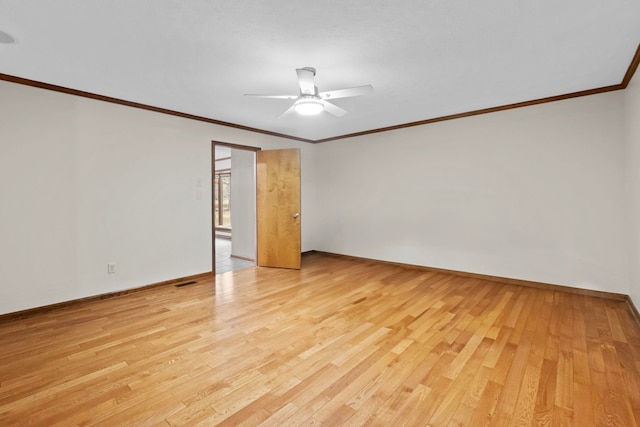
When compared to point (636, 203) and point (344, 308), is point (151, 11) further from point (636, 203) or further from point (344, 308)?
point (636, 203)

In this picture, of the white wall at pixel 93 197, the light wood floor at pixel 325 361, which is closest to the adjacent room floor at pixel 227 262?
the white wall at pixel 93 197

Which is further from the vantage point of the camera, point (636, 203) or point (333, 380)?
point (636, 203)

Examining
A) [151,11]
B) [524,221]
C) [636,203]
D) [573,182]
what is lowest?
[524,221]

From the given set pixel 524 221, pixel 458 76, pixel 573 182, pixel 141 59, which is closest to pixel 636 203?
pixel 573 182

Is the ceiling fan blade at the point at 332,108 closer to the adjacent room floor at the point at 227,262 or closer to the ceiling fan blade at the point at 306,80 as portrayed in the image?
the ceiling fan blade at the point at 306,80

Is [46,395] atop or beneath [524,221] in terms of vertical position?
beneath

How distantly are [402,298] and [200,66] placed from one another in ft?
10.9

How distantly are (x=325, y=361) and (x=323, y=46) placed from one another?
249 cm

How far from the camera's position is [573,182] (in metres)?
3.56

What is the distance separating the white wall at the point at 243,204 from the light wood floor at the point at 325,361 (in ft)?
7.81

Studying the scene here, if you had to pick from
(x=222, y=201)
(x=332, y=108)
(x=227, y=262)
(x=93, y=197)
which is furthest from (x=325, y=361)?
(x=222, y=201)

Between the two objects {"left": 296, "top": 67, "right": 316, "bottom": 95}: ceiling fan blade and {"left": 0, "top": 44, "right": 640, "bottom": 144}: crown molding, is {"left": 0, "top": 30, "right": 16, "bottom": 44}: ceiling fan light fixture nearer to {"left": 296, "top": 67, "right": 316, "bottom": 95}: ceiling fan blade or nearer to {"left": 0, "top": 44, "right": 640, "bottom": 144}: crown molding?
{"left": 0, "top": 44, "right": 640, "bottom": 144}: crown molding

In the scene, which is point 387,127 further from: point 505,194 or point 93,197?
point 93,197

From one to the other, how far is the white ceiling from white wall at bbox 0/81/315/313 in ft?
1.21
